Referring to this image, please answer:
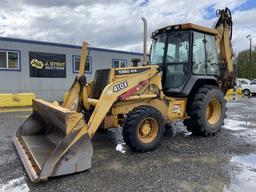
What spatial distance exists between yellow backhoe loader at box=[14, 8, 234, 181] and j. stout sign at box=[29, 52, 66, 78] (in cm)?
1013

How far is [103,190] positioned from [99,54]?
15.9 meters

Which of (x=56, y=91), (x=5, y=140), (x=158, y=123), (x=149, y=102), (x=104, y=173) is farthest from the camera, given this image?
(x=56, y=91)

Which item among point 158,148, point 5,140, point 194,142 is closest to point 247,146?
point 194,142

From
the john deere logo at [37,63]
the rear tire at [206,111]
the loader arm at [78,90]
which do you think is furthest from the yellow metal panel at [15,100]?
the rear tire at [206,111]

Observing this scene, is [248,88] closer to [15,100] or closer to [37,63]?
[37,63]

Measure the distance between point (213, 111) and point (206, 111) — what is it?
0.52 metres

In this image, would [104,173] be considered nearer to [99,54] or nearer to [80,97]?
[80,97]

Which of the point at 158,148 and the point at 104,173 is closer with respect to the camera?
the point at 104,173

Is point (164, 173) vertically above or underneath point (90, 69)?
underneath

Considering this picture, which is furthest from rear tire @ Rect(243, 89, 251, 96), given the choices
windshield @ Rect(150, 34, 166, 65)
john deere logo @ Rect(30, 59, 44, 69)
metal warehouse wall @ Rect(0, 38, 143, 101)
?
windshield @ Rect(150, 34, 166, 65)

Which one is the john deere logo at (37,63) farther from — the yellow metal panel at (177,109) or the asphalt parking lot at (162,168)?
the yellow metal panel at (177,109)

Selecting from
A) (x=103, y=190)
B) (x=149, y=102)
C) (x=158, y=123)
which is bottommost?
(x=103, y=190)

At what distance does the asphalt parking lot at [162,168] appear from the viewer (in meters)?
4.06

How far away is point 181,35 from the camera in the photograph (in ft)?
22.4
